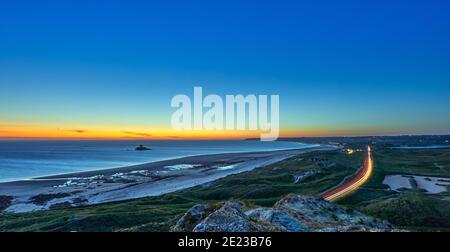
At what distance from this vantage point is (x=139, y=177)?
96.5 meters

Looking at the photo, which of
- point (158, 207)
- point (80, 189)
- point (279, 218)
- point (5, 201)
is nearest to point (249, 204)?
point (279, 218)

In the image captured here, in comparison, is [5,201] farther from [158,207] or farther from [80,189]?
[158,207]

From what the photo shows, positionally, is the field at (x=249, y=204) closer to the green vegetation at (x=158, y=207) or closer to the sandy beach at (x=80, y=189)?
the green vegetation at (x=158, y=207)

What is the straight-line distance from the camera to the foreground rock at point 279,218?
11.5 meters

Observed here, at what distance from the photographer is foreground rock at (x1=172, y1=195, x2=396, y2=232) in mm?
11492

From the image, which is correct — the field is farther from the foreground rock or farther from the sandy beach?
the sandy beach

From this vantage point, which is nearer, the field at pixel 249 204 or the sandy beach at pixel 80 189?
the field at pixel 249 204

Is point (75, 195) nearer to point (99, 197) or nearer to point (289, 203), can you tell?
point (99, 197)

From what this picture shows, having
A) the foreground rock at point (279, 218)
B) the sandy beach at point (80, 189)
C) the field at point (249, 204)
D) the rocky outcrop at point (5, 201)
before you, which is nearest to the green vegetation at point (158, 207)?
the field at point (249, 204)

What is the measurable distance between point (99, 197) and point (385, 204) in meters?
47.6

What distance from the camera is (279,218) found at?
15445 mm

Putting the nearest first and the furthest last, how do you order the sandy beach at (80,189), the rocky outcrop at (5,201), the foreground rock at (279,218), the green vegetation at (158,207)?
the foreground rock at (279,218) < the green vegetation at (158,207) < the rocky outcrop at (5,201) < the sandy beach at (80,189)
